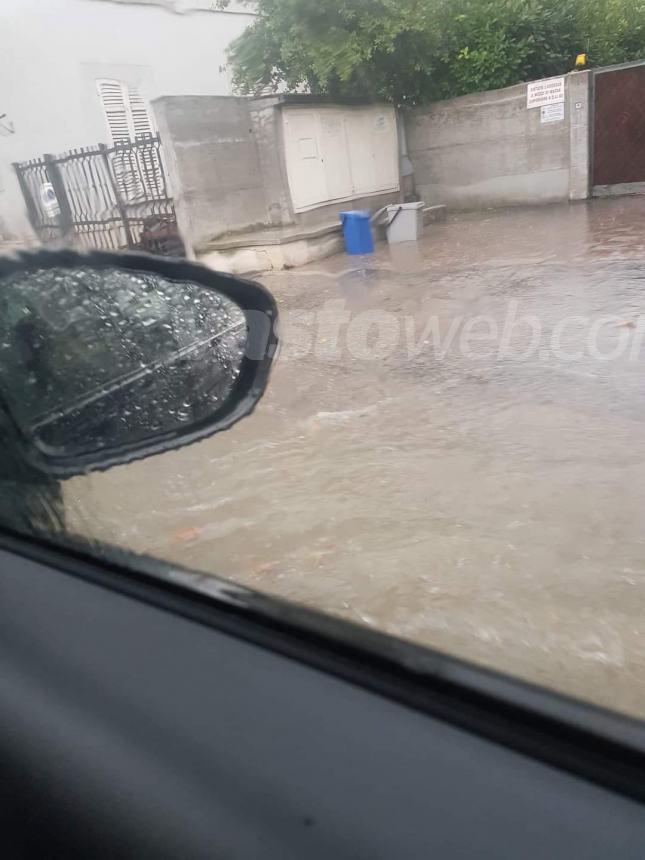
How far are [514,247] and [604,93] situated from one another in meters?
5.09

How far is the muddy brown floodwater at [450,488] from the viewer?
7.34 feet

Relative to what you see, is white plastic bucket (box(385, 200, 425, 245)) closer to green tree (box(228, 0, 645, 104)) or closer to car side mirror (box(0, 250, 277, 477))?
green tree (box(228, 0, 645, 104))

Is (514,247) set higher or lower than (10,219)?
lower

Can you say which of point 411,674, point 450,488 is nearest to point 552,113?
point 450,488

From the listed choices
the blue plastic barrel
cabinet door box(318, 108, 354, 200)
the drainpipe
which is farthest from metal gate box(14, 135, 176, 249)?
the drainpipe

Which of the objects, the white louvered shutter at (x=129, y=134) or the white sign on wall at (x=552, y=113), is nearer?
the white louvered shutter at (x=129, y=134)

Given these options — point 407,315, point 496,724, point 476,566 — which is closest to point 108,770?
point 496,724

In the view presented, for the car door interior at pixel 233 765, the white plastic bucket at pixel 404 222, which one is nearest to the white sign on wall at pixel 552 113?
the white plastic bucket at pixel 404 222

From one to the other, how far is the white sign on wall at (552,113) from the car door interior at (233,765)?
45.5ft

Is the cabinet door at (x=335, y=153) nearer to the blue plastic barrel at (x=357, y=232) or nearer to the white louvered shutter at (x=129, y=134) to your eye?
the blue plastic barrel at (x=357, y=232)

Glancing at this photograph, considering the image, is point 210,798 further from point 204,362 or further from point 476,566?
point 476,566

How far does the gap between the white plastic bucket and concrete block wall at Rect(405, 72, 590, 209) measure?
327 centimetres

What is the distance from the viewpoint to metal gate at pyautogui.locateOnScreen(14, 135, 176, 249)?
4.77 meters

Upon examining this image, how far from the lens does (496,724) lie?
83cm
